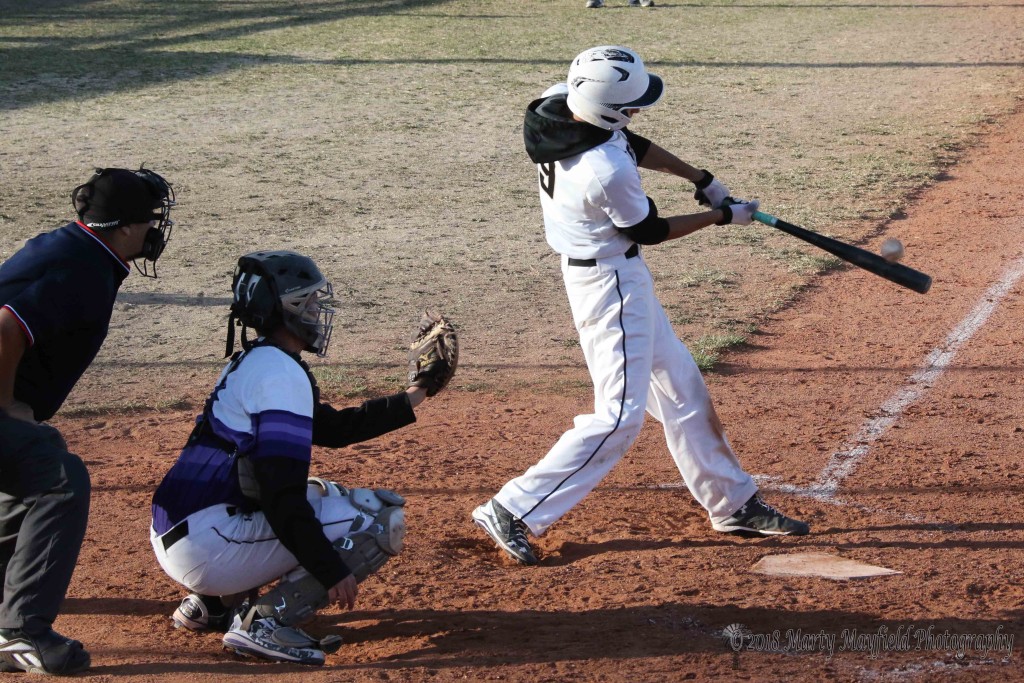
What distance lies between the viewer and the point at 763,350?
741 centimetres

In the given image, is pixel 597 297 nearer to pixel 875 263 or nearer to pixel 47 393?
pixel 875 263

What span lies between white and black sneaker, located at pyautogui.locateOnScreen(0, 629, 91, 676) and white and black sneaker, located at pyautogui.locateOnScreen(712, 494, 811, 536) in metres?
2.64

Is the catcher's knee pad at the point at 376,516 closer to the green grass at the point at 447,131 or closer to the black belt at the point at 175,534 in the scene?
the black belt at the point at 175,534

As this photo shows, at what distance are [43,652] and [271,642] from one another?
2.35 feet

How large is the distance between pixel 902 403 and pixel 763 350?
1076 mm

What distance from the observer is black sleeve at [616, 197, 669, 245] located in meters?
4.59

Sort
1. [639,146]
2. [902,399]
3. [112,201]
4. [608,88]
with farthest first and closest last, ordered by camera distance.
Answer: [902,399], [639,146], [608,88], [112,201]

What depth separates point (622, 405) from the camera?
15.5 ft

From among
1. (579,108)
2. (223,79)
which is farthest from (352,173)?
(579,108)

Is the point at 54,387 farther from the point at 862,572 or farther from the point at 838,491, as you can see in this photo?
the point at 838,491

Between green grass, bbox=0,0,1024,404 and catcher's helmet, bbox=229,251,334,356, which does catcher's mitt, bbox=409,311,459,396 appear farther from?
green grass, bbox=0,0,1024,404

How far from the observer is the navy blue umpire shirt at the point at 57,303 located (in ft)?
12.5

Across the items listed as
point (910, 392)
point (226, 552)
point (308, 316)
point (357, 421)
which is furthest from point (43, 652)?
point (910, 392)

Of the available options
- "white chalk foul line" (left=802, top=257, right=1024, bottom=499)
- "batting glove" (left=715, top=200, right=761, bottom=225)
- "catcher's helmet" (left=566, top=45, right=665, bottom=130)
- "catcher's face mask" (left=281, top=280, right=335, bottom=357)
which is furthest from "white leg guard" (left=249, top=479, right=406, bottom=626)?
"white chalk foul line" (left=802, top=257, right=1024, bottom=499)
